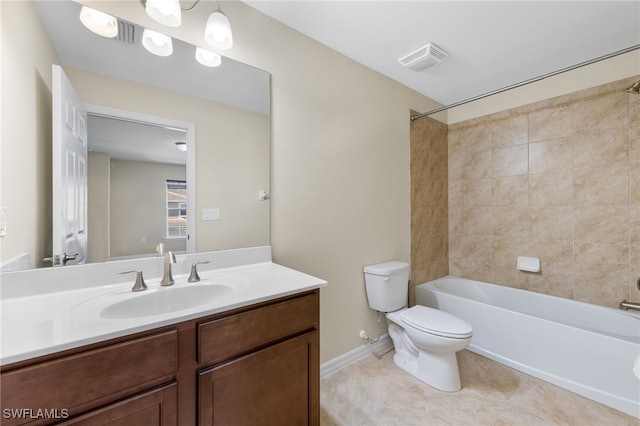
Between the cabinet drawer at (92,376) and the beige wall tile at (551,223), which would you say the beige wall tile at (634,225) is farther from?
the cabinet drawer at (92,376)

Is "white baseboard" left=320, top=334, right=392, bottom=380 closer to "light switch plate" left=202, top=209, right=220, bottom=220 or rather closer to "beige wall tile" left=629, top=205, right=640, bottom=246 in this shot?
"light switch plate" left=202, top=209, right=220, bottom=220

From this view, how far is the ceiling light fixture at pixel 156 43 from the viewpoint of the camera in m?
1.20

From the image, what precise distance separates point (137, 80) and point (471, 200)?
2.98 m

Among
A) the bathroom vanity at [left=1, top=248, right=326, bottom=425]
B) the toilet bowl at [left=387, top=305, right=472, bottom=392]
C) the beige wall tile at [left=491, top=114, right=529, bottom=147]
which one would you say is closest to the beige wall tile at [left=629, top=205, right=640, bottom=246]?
the beige wall tile at [left=491, top=114, right=529, bottom=147]

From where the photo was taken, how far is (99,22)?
1.10 m

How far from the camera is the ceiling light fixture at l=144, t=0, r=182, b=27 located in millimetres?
1073

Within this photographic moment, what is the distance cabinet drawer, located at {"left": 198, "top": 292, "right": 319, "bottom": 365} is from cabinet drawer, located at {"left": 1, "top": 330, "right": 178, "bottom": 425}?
10 cm

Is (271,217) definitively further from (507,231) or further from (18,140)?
(507,231)

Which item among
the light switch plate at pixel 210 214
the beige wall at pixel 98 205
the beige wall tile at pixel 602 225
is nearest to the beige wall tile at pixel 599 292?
the beige wall tile at pixel 602 225

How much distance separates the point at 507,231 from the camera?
2.51 metres

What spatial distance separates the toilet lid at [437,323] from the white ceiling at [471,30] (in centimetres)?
195

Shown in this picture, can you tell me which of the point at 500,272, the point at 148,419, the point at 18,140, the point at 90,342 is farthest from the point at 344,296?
the point at 18,140

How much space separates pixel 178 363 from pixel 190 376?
63mm

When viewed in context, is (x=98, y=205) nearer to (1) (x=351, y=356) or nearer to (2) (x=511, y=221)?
(1) (x=351, y=356)
